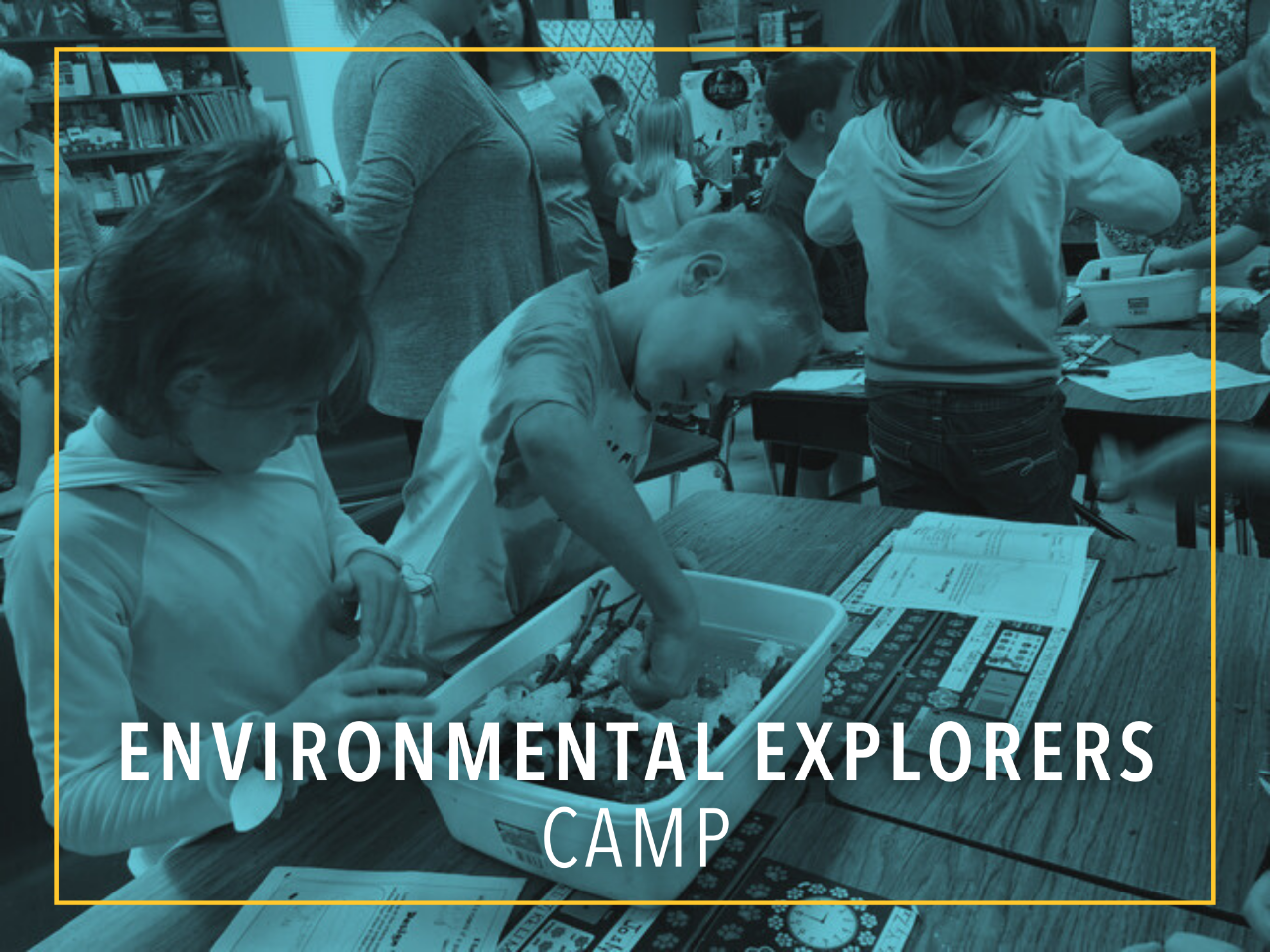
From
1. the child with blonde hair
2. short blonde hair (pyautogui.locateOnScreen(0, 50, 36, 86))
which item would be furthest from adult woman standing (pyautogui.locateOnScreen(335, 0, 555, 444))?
the child with blonde hair

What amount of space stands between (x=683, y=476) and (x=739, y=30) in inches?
196

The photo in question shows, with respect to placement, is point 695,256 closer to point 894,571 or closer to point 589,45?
point 894,571

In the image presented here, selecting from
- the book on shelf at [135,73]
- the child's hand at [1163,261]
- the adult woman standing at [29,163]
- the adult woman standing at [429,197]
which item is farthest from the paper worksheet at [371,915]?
the book on shelf at [135,73]

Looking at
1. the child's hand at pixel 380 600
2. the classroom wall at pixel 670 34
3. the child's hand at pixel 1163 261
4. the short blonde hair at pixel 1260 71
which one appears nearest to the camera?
the child's hand at pixel 380 600

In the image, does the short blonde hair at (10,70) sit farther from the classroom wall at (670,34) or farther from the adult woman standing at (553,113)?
the classroom wall at (670,34)

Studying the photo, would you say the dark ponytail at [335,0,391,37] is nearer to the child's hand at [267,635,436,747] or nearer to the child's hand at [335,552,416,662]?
the child's hand at [335,552,416,662]

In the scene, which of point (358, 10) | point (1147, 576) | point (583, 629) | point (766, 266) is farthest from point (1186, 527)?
point (358, 10)

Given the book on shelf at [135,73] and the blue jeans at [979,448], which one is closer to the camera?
the blue jeans at [979,448]

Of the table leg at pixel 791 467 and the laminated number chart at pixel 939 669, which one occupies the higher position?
the laminated number chart at pixel 939 669

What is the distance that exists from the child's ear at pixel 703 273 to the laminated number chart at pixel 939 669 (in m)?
0.39

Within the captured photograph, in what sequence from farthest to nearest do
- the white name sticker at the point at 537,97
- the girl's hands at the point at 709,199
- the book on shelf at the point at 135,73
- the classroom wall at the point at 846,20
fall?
the classroom wall at the point at 846,20 → the book on shelf at the point at 135,73 → the girl's hands at the point at 709,199 → the white name sticker at the point at 537,97

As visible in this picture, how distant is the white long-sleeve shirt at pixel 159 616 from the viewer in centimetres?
69

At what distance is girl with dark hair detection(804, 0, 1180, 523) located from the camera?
54.1 inches

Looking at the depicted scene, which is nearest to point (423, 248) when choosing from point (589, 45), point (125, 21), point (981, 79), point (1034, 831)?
point (981, 79)
